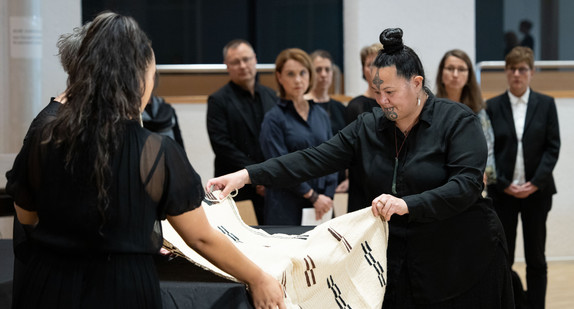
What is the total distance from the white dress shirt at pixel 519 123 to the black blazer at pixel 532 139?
22 mm

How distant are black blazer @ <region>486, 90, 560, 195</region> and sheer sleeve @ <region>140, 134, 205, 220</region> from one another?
10.7 feet

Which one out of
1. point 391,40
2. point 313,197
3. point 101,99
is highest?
point 391,40

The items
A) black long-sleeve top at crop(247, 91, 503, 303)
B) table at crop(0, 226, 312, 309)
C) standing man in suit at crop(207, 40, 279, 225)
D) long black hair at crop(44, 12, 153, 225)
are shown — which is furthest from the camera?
standing man in suit at crop(207, 40, 279, 225)

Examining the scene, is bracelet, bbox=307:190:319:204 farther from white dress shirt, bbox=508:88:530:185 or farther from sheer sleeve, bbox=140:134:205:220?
→ sheer sleeve, bbox=140:134:205:220

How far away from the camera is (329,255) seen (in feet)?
7.70

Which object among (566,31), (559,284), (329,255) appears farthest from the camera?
(566,31)

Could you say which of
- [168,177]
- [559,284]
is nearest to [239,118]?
[559,284]

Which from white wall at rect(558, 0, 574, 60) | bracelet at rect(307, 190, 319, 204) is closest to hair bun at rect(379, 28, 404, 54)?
bracelet at rect(307, 190, 319, 204)

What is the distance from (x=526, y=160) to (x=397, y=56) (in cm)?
245

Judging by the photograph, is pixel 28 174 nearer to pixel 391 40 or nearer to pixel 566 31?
pixel 391 40

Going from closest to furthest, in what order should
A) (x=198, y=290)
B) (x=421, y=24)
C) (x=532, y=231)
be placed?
(x=198, y=290), (x=532, y=231), (x=421, y=24)

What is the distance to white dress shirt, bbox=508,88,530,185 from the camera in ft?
15.5

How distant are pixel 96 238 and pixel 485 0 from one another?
6010 mm

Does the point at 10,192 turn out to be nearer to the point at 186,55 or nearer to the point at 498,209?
the point at 498,209
